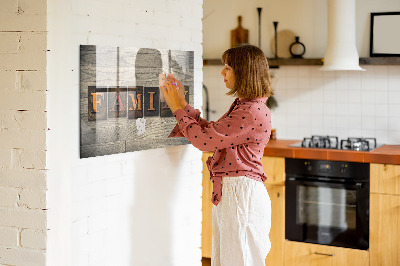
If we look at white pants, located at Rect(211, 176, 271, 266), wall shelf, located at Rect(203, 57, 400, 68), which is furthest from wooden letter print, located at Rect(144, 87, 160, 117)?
wall shelf, located at Rect(203, 57, 400, 68)

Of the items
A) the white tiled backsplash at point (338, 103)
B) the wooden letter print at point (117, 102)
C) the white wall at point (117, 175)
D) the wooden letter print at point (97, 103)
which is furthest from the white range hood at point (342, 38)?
the wooden letter print at point (97, 103)

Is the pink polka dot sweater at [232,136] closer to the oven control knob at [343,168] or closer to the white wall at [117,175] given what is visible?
the white wall at [117,175]

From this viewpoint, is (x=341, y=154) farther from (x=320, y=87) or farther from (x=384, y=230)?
(x=320, y=87)

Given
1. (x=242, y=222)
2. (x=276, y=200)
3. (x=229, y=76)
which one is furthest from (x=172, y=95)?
(x=276, y=200)

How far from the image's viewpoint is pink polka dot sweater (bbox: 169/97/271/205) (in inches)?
107

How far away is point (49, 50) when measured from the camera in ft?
7.53

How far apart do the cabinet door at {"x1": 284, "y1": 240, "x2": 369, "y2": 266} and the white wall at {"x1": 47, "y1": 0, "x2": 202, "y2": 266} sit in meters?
1.40

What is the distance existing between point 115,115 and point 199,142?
1.29 feet

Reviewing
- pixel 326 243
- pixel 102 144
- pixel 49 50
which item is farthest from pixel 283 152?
pixel 49 50

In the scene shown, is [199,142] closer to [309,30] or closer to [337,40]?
[337,40]

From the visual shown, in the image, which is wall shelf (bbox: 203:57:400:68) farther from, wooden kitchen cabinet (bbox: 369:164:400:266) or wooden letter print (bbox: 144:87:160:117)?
wooden letter print (bbox: 144:87:160:117)

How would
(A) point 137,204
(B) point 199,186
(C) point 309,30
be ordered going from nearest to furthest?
(A) point 137,204 → (B) point 199,186 → (C) point 309,30

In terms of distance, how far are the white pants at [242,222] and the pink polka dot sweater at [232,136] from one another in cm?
5

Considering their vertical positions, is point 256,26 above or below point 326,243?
above
